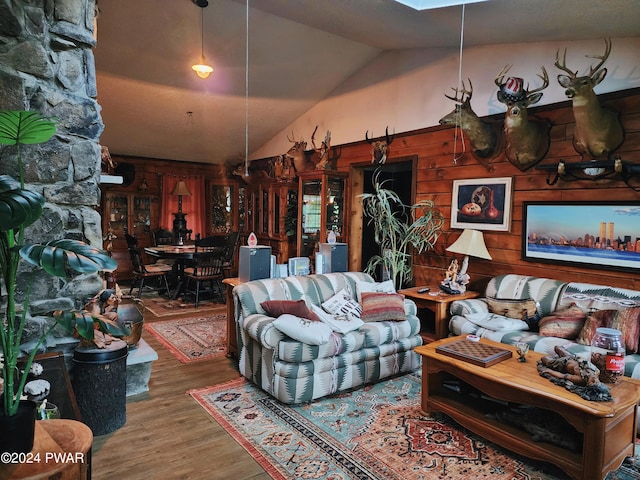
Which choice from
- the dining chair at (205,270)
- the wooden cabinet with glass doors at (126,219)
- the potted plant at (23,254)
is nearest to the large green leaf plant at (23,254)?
the potted plant at (23,254)

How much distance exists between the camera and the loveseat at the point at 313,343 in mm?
2873

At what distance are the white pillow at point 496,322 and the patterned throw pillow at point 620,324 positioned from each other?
448 mm

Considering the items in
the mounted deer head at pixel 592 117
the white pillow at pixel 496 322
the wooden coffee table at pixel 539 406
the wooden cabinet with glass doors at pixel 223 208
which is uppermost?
the mounted deer head at pixel 592 117

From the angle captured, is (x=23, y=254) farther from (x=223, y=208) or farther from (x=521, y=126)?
(x=223, y=208)

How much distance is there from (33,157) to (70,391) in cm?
135

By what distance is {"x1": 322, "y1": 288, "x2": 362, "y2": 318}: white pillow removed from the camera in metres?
3.57

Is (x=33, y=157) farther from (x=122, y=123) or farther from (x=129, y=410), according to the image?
(x=122, y=123)

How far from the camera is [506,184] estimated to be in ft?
13.3

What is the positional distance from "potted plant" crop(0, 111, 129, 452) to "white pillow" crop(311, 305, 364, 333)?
1949mm

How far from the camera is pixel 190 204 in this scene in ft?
27.5

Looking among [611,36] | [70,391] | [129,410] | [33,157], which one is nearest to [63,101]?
[33,157]

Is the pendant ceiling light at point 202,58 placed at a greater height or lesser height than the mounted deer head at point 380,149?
greater

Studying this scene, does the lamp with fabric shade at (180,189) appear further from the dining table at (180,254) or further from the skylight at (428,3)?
the skylight at (428,3)

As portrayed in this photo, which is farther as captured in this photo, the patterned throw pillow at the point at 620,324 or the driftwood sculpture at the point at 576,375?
the patterned throw pillow at the point at 620,324
